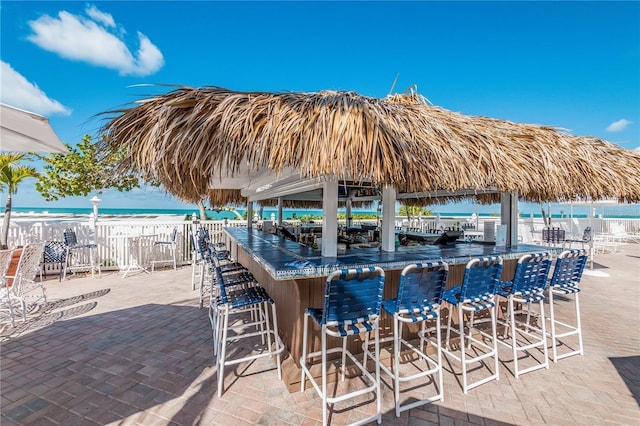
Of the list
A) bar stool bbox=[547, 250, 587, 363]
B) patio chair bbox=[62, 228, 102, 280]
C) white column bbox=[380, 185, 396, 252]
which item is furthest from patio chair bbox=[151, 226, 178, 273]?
bar stool bbox=[547, 250, 587, 363]

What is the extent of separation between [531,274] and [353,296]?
7.87 feet

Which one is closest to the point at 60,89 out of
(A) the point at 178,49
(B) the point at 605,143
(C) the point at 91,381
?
(A) the point at 178,49

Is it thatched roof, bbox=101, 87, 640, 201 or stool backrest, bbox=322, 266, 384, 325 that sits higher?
thatched roof, bbox=101, 87, 640, 201

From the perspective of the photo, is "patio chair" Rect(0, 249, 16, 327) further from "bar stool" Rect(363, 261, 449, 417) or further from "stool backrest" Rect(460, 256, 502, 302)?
"stool backrest" Rect(460, 256, 502, 302)

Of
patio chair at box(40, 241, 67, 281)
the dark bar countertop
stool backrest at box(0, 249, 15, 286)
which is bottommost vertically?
patio chair at box(40, 241, 67, 281)

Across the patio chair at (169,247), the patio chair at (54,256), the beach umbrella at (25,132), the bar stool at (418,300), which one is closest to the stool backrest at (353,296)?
the bar stool at (418,300)

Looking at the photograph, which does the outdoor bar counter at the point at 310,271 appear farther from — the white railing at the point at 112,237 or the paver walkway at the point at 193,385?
the white railing at the point at 112,237

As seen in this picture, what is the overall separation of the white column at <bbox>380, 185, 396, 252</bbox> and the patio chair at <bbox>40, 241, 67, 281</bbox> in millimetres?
8154

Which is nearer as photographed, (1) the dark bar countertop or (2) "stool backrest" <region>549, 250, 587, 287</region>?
(1) the dark bar countertop

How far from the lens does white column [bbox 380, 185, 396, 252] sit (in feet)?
11.6

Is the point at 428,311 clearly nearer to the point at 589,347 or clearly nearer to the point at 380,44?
the point at 589,347

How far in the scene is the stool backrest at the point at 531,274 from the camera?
317 centimetres

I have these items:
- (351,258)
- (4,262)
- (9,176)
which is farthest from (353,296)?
(9,176)

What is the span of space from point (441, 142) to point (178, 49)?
1040 centimetres
